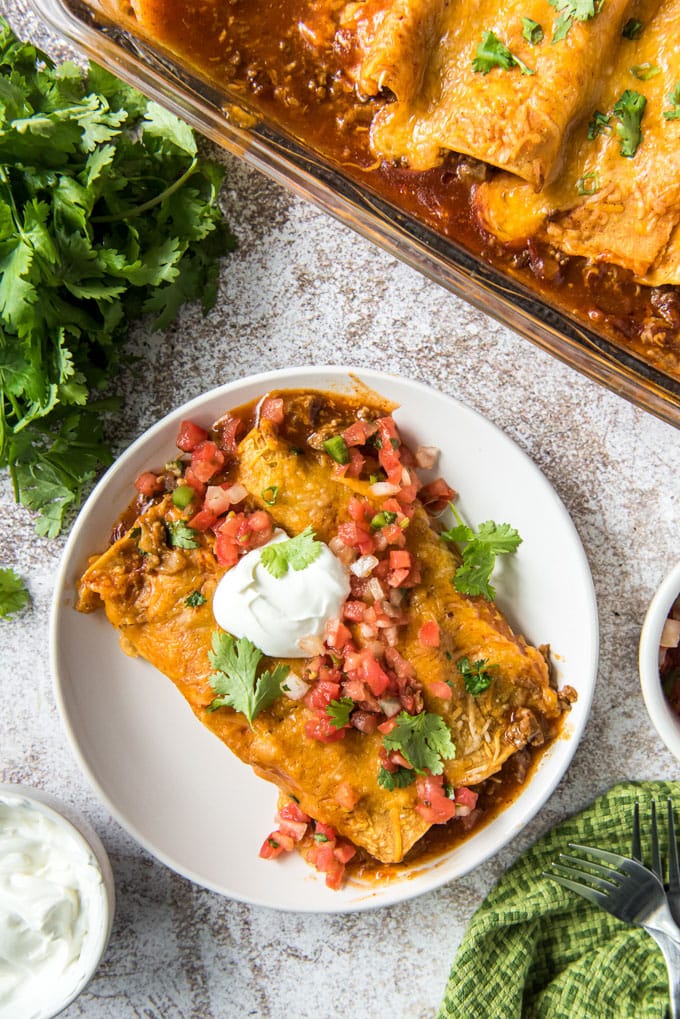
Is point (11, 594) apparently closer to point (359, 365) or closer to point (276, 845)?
point (276, 845)

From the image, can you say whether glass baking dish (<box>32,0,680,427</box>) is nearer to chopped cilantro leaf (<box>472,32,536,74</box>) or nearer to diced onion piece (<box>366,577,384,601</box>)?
chopped cilantro leaf (<box>472,32,536,74</box>)

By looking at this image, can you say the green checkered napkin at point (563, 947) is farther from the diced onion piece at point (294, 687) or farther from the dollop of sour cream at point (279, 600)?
the dollop of sour cream at point (279, 600)

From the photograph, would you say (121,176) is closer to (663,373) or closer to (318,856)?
(663,373)

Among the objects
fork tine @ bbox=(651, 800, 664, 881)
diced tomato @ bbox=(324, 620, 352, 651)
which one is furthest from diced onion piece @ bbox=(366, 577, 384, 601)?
fork tine @ bbox=(651, 800, 664, 881)

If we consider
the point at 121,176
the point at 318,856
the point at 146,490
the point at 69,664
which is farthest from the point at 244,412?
the point at 318,856

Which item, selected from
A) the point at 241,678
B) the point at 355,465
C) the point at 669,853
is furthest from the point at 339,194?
the point at 669,853

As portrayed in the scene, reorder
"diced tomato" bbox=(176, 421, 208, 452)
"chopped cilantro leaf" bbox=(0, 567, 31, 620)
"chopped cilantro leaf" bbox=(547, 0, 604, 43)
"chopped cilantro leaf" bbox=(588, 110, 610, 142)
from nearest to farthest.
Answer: "chopped cilantro leaf" bbox=(547, 0, 604, 43) → "chopped cilantro leaf" bbox=(588, 110, 610, 142) → "diced tomato" bbox=(176, 421, 208, 452) → "chopped cilantro leaf" bbox=(0, 567, 31, 620)
